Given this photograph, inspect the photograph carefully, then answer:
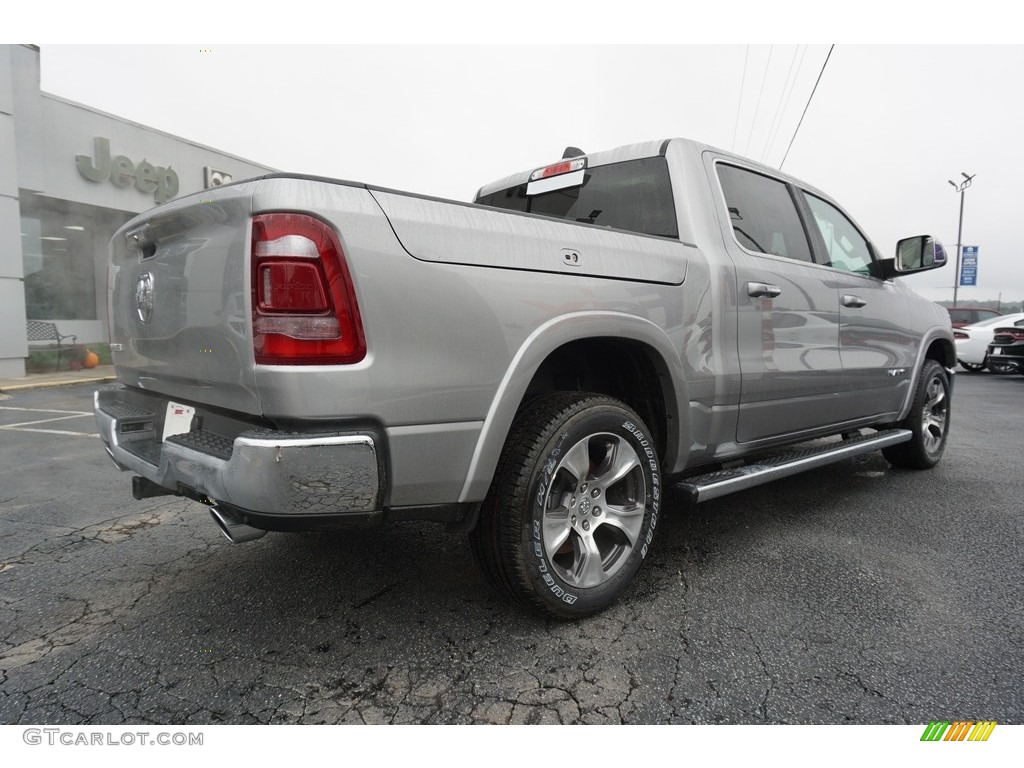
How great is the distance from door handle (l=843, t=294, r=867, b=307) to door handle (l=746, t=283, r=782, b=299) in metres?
0.77

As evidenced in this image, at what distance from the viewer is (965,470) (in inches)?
184

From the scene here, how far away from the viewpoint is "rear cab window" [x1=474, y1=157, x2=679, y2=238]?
9.44 ft

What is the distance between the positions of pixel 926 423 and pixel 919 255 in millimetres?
1360

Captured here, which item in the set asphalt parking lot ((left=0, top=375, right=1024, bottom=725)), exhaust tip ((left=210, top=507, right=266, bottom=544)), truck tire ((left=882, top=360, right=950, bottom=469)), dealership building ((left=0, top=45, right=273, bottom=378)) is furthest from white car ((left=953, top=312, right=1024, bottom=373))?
dealership building ((left=0, top=45, right=273, bottom=378))

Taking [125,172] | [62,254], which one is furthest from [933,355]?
[62,254]

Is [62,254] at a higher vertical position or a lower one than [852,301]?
higher

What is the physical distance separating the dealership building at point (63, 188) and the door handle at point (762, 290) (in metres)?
12.9

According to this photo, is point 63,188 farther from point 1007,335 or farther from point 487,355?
point 1007,335

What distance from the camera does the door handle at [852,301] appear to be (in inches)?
139

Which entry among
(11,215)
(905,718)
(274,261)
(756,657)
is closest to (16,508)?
(274,261)

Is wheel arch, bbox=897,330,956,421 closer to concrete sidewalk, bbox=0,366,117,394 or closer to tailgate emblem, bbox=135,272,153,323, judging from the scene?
tailgate emblem, bbox=135,272,153,323

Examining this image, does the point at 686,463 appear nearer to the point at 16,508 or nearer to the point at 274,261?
the point at 274,261

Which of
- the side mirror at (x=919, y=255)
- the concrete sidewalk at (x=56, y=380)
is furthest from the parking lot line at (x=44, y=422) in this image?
the side mirror at (x=919, y=255)

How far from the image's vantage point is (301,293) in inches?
65.6
